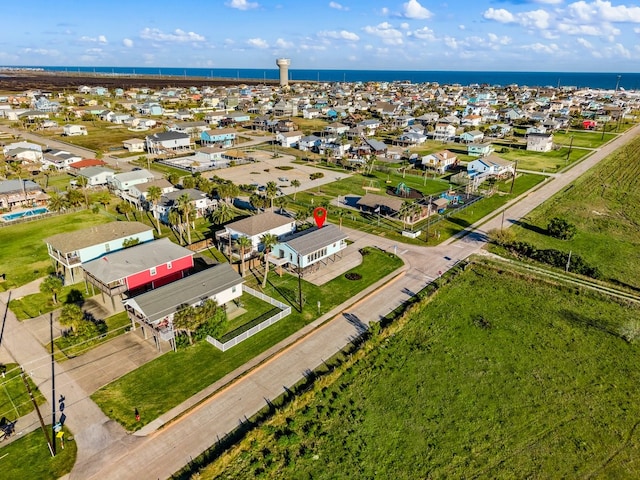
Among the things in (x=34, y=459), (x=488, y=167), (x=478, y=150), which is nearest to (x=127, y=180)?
(x=34, y=459)

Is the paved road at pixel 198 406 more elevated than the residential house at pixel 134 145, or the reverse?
the residential house at pixel 134 145

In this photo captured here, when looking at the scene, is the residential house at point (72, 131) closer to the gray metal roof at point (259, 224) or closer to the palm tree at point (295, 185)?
the palm tree at point (295, 185)

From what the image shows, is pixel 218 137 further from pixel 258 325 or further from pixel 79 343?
pixel 258 325

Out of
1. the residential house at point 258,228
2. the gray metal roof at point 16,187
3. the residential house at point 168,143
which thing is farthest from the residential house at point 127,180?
the residential house at point 168,143

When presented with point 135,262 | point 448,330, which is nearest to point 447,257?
point 448,330

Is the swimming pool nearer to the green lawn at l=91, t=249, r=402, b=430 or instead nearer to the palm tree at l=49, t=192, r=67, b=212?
the palm tree at l=49, t=192, r=67, b=212

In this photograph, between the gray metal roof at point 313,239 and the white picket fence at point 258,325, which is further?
the gray metal roof at point 313,239
